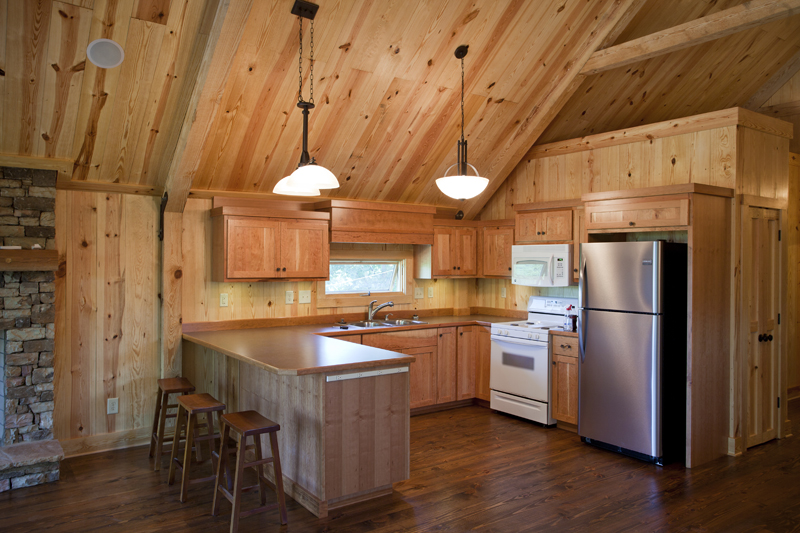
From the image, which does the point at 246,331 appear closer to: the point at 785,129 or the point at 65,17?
the point at 65,17

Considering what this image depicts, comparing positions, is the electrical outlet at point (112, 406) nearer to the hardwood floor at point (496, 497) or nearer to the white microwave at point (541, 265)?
the hardwood floor at point (496, 497)

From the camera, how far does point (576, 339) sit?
479 centimetres

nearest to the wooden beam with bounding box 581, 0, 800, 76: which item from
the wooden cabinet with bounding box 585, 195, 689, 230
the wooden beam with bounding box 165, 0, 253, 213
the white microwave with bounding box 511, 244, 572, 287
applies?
the wooden cabinet with bounding box 585, 195, 689, 230

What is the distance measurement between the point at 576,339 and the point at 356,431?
224 cm

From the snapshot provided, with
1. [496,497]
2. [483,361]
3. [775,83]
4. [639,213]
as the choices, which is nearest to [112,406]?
[496,497]

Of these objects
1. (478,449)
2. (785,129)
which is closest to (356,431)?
(478,449)

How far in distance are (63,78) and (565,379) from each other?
4209 mm

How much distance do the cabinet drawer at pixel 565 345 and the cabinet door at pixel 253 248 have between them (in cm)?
240

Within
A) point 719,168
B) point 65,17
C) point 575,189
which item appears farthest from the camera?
point 575,189

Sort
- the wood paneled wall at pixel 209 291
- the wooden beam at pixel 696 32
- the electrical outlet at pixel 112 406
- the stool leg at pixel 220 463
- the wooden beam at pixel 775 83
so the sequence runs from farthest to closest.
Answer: the wooden beam at pixel 775 83
the wood paneled wall at pixel 209 291
the electrical outlet at pixel 112 406
the wooden beam at pixel 696 32
the stool leg at pixel 220 463

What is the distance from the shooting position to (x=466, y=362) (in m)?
5.70

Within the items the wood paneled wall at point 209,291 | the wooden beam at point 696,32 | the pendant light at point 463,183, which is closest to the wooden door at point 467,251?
the wood paneled wall at point 209,291

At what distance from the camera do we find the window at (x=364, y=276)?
5.64 metres

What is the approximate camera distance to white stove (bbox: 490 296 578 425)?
5012 millimetres
